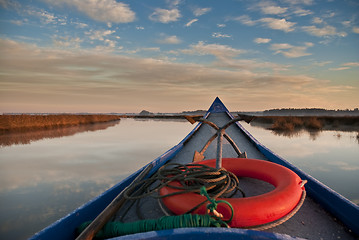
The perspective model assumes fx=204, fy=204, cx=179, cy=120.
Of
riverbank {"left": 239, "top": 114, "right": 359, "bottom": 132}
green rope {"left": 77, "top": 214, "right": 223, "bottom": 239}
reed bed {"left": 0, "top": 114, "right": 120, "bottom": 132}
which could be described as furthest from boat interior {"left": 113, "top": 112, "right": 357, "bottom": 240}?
riverbank {"left": 239, "top": 114, "right": 359, "bottom": 132}

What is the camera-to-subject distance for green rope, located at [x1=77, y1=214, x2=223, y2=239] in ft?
3.78

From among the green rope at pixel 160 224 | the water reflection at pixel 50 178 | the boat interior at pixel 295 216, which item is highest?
the green rope at pixel 160 224

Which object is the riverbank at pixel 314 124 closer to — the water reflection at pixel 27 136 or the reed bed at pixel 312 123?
the reed bed at pixel 312 123

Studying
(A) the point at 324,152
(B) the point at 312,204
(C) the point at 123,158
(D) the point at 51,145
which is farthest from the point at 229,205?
(D) the point at 51,145

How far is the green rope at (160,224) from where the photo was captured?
1.15 meters

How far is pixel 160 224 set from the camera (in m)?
1.21

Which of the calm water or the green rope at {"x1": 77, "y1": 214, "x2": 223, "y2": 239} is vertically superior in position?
the green rope at {"x1": 77, "y1": 214, "x2": 223, "y2": 239}

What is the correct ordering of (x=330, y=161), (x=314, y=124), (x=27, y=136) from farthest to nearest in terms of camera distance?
(x=314, y=124) < (x=27, y=136) < (x=330, y=161)

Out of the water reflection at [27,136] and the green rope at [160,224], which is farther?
the water reflection at [27,136]

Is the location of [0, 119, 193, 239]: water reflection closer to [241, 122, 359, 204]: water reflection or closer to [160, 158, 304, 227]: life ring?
[160, 158, 304, 227]: life ring

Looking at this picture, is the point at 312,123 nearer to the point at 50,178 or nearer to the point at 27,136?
the point at 50,178

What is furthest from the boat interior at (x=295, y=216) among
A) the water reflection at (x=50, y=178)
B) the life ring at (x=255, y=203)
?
the water reflection at (x=50, y=178)

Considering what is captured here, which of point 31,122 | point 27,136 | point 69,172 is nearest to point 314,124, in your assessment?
point 69,172

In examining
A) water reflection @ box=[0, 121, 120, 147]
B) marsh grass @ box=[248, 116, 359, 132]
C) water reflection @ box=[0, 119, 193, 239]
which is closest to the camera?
water reflection @ box=[0, 119, 193, 239]
